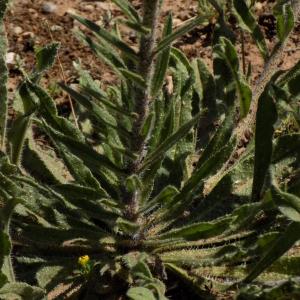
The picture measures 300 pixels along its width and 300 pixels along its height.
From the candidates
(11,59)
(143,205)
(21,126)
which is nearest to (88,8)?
(11,59)

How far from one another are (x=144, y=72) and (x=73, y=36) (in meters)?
2.47

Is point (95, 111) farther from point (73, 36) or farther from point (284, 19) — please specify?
point (73, 36)

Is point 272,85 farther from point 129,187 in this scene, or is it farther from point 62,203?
point 62,203

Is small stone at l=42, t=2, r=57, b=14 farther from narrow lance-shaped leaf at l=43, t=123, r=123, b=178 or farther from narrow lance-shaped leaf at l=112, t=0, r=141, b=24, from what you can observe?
narrow lance-shaped leaf at l=112, t=0, r=141, b=24

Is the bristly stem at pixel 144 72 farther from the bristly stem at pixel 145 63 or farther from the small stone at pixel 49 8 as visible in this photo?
the small stone at pixel 49 8

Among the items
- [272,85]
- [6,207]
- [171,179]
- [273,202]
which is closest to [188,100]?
[171,179]

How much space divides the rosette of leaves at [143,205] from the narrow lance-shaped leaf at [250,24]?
0.80 feet

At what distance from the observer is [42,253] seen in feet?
9.46

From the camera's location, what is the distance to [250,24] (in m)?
3.15

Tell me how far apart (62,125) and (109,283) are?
74 centimetres

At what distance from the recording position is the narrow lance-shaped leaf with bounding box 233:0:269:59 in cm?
311

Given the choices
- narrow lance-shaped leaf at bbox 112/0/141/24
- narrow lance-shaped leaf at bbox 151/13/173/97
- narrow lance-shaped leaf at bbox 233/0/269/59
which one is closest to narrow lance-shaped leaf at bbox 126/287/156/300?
narrow lance-shaped leaf at bbox 151/13/173/97

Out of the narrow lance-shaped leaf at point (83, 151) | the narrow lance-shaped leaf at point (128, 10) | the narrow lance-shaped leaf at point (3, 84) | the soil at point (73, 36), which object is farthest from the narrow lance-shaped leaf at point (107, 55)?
the soil at point (73, 36)

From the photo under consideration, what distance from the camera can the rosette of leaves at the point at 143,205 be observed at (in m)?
2.46
